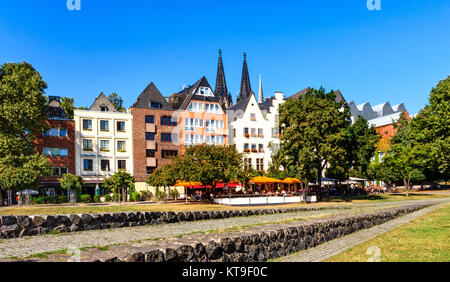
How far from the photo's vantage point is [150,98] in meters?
75.6

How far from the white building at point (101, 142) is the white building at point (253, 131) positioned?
20950mm

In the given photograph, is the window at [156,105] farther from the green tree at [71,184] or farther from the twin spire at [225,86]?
the twin spire at [225,86]

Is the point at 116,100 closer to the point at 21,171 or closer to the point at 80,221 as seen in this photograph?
the point at 21,171

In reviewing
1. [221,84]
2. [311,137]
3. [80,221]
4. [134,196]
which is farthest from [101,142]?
[221,84]

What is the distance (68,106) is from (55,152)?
1744 centimetres

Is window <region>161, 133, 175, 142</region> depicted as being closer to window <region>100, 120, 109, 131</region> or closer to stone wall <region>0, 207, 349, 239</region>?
window <region>100, 120, 109, 131</region>

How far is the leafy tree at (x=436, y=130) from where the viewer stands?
154ft

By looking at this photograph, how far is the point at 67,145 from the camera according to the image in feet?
215

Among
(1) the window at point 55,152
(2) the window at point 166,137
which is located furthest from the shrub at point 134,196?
(2) the window at point 166,137

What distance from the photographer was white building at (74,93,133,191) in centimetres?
6650

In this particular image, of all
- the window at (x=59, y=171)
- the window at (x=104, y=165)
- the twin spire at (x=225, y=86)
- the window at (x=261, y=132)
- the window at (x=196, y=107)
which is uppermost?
the twin spire at (x=225, y=86)

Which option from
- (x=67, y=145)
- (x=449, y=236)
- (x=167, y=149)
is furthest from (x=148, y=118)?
(x=449, y=236)

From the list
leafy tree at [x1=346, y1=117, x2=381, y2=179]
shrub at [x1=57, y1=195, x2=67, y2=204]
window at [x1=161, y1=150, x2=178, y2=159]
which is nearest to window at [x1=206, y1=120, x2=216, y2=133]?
window at [x1=161, y1=150, x2=178, y2=159]

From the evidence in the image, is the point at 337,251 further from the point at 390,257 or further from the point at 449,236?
the point at 449,236
